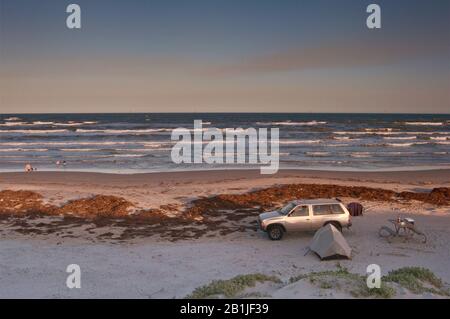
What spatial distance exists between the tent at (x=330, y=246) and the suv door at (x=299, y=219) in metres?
1.87

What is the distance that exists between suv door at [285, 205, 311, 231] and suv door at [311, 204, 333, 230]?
0.23 metres

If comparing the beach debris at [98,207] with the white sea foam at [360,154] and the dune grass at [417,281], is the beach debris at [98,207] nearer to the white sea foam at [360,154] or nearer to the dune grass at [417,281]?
the dune grass at [417,281]

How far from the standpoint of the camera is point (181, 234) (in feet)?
57.2

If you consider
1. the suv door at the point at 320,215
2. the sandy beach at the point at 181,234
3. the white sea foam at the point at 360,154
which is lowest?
the sandy beach at the point at 181,234

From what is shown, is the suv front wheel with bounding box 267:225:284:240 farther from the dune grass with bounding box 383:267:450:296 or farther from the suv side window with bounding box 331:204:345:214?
the dune grass with bounding box 383:267:450:296

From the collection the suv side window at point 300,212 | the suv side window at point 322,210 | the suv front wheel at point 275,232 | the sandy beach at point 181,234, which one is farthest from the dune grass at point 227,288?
the suv side window at point 322,210

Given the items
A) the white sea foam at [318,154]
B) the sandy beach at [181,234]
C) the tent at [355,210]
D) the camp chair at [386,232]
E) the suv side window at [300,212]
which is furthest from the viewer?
the white sea foam at [318,154]

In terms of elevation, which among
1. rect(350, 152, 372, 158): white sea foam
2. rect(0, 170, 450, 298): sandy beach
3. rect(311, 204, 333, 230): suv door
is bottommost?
rect(0, 170, 450, 298): sandy beach

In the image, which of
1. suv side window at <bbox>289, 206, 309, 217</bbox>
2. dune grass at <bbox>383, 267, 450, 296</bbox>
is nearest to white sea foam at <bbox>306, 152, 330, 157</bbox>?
suv side window at <bbox>289, 206, 309, 217</bbox>

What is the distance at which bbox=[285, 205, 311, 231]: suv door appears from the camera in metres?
16.4

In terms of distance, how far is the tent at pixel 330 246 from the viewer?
13.9 meters

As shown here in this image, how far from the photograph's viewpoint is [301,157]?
4066cm
